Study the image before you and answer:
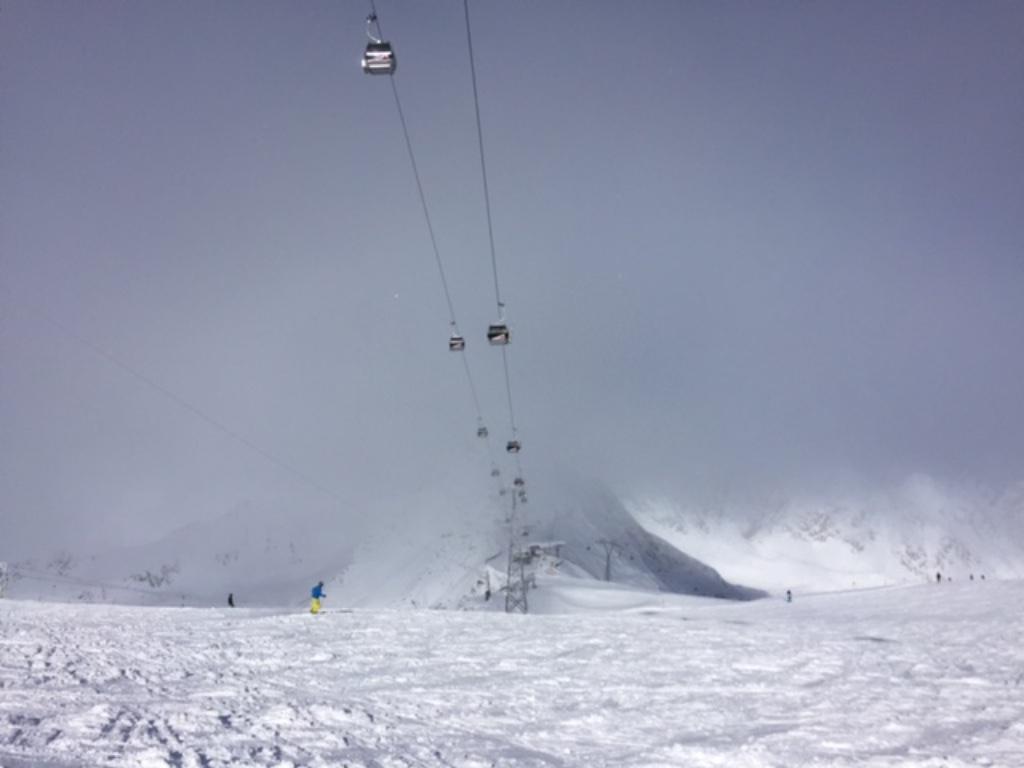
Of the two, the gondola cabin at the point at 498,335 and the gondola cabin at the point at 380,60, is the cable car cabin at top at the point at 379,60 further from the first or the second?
the gondola cabin at the point at 498,335

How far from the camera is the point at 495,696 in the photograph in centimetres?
1127

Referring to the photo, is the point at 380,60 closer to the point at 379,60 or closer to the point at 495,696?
the point at 379,60

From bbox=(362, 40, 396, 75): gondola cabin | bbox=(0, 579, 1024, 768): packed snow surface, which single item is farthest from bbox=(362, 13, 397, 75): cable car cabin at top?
bbox=(0, 579, 1024, 768): packed snow surface

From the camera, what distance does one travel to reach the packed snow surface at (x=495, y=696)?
25.1 ft

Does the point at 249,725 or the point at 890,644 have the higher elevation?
the point at 249,725

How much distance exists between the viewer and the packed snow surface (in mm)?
7652

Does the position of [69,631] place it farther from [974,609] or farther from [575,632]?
[974,609]

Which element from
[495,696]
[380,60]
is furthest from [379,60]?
[495,696]

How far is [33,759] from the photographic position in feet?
20.3

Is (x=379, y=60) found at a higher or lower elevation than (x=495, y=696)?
higher

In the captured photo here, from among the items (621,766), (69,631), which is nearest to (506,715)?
(621,766)

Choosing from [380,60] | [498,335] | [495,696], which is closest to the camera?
[495,696]

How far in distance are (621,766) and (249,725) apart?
4513 mm

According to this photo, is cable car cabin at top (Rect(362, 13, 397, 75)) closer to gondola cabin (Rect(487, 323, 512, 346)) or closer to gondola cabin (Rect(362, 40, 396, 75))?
gondola cabin (Rect(362, 40, 396, 75))
